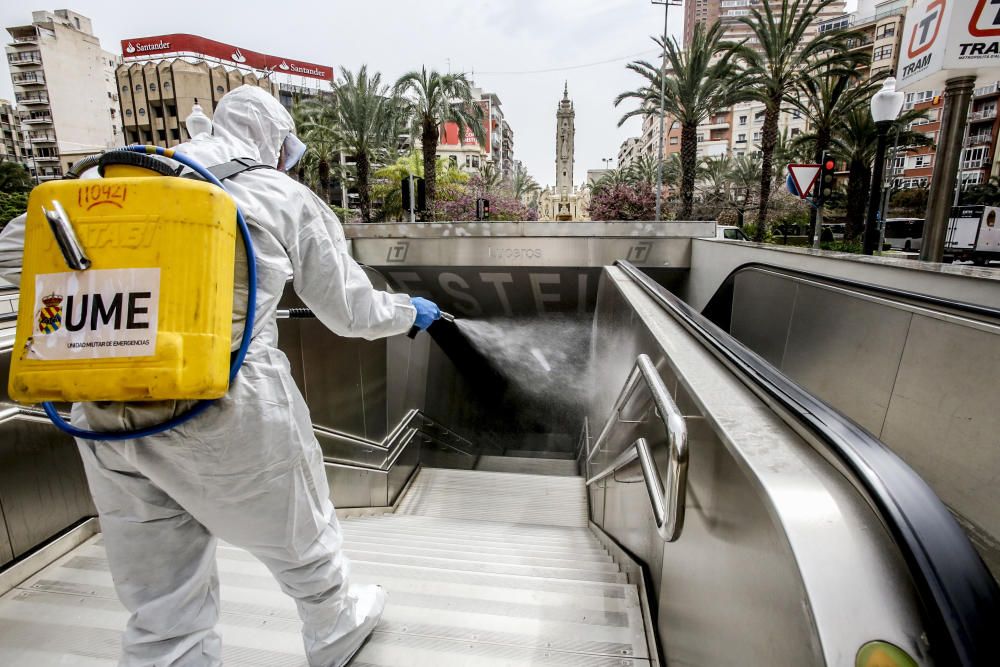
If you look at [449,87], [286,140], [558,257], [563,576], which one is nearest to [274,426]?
[286,140]

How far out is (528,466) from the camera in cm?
1095

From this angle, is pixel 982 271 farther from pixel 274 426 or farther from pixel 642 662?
pixel 274 426

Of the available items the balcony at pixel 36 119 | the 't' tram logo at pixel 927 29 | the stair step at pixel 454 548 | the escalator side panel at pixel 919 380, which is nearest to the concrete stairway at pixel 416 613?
the stair step at pixel 454 548

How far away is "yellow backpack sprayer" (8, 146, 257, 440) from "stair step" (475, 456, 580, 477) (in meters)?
9.46

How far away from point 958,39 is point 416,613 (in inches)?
203

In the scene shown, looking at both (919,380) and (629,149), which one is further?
(629,149)

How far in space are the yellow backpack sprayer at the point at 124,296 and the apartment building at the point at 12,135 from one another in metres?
87.8

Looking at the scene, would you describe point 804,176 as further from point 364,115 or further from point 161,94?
point 161,94

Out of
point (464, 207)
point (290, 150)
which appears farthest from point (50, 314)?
point (464, 207)

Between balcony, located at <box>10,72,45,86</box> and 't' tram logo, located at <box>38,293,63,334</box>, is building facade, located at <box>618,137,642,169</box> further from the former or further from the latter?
't' tram logo, located at <box>38,293,63,334</box>

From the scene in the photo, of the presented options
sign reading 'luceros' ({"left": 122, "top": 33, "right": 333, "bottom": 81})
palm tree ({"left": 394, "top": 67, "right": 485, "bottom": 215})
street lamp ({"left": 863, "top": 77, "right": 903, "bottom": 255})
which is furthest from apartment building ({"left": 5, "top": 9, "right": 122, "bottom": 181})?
street lamp ({"left": 863, "top": 77, "right": 903, "bottom": 255})

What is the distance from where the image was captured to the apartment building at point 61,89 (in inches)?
2084

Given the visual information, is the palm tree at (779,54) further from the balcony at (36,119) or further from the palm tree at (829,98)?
the balcony at (36,119)

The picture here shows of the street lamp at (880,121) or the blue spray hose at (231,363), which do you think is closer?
the blue spray hose at (231,363)
